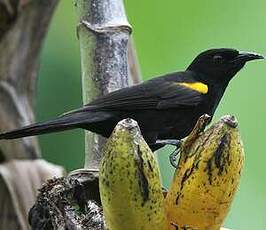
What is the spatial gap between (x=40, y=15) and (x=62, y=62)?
0.46 m

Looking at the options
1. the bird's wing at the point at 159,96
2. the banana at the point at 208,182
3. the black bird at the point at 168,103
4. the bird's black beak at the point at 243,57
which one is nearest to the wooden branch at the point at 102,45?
the black bird at the point at 168,103

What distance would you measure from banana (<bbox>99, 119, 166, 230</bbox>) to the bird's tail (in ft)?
2.36

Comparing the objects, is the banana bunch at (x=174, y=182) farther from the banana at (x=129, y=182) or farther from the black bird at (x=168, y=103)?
the black bird at (x=168, y=103)

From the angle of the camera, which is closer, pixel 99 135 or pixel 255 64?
pixel 99 135

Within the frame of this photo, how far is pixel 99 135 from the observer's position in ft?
8.11

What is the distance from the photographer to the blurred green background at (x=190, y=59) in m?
2.94

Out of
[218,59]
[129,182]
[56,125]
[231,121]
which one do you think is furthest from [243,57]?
[129,182]

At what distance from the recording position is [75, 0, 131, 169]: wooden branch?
2.30m

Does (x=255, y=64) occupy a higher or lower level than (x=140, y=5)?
lower

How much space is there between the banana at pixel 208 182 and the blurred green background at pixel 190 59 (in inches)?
45.0

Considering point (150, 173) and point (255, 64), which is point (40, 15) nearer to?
point (255, 64)

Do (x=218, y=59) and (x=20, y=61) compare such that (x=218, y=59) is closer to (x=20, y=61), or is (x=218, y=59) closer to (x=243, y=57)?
(x=243, y=57)

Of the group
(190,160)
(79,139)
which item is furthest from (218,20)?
(190,160)

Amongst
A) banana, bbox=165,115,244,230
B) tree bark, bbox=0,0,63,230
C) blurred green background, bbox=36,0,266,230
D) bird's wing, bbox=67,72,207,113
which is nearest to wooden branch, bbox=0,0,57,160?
tree bark, bbox=0,0,63,230
